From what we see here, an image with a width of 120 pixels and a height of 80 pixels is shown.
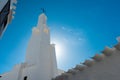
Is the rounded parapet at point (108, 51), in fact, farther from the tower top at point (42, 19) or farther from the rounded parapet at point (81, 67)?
the tower top at point (42, 19)

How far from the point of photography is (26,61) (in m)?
15.7

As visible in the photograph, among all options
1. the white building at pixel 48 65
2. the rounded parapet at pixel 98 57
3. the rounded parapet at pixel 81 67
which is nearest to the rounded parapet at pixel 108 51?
the white building at pixel 48 65

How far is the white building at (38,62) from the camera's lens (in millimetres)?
13558

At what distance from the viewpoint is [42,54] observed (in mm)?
15195

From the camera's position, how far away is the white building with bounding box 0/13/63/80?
13558mm

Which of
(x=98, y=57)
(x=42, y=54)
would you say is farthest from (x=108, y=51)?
(x=42, y=54)

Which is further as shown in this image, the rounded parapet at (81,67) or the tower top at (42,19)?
the tower top at (42,19)

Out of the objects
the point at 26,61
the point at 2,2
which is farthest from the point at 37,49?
the point at 2,2

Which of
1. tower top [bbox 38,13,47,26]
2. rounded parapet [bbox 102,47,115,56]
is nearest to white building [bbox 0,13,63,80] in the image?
tower top [bbox 38,13,47,26]

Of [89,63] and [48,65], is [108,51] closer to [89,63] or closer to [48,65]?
[89,63]

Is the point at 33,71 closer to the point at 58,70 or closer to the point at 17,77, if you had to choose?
the point at 17,77

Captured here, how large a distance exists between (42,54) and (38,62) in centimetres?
136

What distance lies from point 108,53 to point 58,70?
1083 cm

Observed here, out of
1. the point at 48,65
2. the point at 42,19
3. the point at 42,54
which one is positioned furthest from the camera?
the point at 42,19
